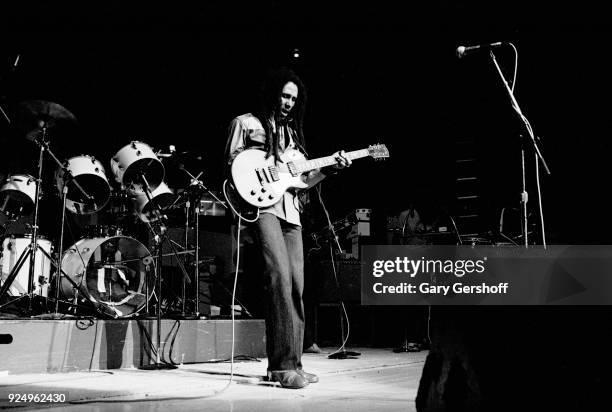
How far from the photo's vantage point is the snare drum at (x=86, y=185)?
548 centimetres

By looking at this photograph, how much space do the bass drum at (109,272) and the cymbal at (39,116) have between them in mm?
1114

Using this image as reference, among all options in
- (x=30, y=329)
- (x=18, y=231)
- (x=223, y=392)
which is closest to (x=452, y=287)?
(x=223, y=392)

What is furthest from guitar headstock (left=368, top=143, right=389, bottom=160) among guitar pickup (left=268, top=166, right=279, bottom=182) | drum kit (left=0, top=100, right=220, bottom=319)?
drum kit (left=0, top=100, right=220, bottom=319)

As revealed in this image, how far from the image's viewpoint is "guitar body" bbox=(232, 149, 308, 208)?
3213mm

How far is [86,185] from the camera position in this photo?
5.70 metres

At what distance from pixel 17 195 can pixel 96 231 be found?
784 mm

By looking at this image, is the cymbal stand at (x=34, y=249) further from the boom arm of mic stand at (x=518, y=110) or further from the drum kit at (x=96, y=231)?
the boom arm of mic stand at (x=518, y=110)

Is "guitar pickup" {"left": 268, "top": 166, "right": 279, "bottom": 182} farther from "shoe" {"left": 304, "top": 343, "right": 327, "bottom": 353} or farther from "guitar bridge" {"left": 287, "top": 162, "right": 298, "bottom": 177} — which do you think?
"shoe" {"left": 304, "top": 343, "right": 327, "bottom": 353}

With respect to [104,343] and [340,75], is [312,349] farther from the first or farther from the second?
[340,75]

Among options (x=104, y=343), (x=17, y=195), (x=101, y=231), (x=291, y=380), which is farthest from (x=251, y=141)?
(x=17, y=195)

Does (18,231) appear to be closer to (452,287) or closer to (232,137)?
(232,137)
